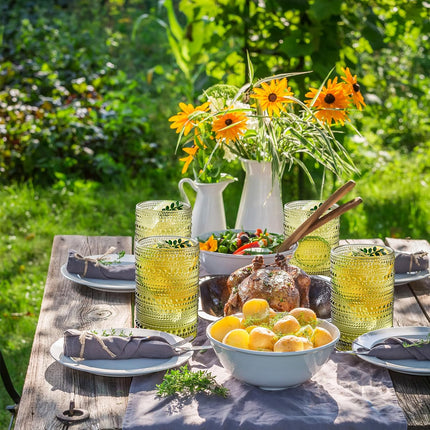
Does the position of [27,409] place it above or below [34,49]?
below

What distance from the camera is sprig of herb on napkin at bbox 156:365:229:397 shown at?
133 centimetres

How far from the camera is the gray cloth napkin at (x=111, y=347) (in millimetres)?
1453

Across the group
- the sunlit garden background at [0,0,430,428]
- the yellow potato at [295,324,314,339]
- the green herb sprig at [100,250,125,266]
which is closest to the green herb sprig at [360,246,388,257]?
the yellow potato at [295,324,314,339]

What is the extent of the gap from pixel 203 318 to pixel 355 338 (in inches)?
14.0

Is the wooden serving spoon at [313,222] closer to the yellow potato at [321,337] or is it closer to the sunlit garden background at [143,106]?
the yellow potato at [321,337]

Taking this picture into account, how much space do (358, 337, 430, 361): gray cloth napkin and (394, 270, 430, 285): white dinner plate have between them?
0.54 meters

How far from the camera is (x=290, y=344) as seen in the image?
1.30 m

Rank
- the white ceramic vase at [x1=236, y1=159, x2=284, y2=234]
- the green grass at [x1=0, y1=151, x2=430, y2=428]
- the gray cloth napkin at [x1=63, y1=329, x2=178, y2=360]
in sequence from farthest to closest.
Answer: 1. the green grass at [x1=0, y1=151, x2=430, y2=428]
2. the white ceramic vase at [x1=236, y1=159, x2=284, y2=234]
3. the gray cloth napkin at [x1=63, y1=329, x2=178, y2=360]

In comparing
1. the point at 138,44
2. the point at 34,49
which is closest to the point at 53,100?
the point at 34,49

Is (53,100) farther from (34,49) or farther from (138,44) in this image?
(138,44)

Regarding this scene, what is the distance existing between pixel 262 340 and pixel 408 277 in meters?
0.85

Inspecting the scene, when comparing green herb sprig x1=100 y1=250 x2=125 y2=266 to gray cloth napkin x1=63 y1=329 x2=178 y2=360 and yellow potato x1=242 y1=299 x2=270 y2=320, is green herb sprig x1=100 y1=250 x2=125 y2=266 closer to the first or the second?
gray cloth napkin x1=63 y1=329 x2=178 y2=360

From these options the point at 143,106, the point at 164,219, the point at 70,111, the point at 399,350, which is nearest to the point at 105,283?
the point at 164,219

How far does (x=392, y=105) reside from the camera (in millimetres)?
6109
